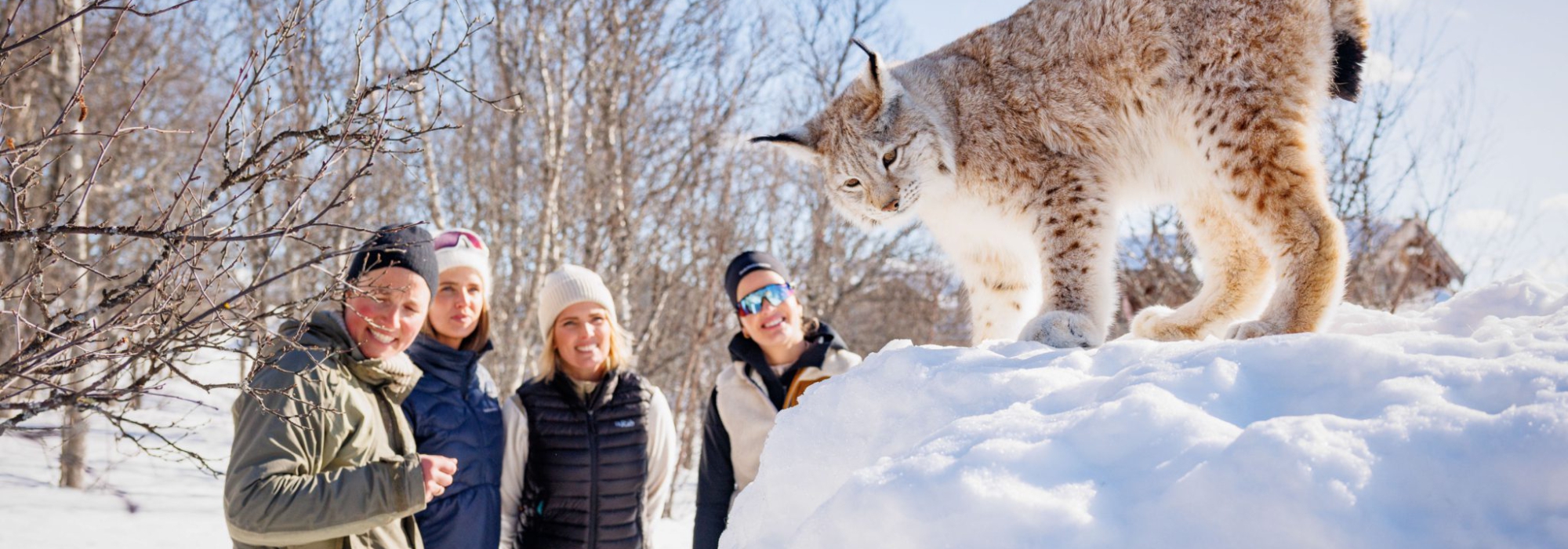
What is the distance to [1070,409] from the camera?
1.83 m

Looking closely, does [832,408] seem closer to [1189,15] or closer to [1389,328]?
[1389,328]

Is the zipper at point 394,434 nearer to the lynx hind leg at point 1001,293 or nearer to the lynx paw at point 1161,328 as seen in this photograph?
the lynx hind leg at point 1001,293

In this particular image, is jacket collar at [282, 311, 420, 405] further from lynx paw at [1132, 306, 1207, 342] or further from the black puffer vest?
lynx paw at [1132, 306, 1207, 342]

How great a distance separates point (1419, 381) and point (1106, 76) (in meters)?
2.07

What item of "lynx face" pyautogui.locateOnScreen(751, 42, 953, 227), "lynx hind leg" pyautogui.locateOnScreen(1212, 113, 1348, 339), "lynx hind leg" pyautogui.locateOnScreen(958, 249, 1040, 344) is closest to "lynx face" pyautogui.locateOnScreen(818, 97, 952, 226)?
"lynx face" pyautogui.locateOnScreen(751, 42, 953, 227)

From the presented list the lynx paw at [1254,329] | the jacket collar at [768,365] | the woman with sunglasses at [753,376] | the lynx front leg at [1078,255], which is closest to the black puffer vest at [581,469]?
the woman with sunglasses at [753,376]

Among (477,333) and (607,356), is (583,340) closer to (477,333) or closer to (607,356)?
(607,356)

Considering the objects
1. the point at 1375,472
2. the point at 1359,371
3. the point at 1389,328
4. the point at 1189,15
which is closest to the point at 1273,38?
→ the point at 1189,15

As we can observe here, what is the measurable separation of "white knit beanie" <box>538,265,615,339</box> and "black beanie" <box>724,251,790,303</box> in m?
0.51

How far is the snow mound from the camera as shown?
Answer: 1.31 meters

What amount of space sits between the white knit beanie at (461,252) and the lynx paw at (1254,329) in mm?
2823

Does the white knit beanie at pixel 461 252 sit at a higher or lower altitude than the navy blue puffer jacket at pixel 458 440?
higher

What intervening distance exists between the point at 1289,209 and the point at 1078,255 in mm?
732

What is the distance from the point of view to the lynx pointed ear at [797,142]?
416 centimetres
